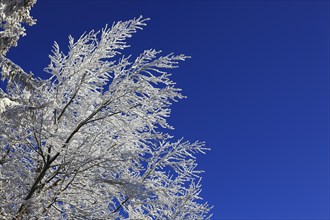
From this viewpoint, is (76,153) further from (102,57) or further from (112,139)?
(102,57)

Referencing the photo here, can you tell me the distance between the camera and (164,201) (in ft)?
21.7

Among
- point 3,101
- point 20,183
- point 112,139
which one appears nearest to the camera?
point 20,183

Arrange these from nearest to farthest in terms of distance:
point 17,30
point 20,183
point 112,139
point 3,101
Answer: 1. point 20,183
2. point 112,139
3. point 3,101
4. point 17,30

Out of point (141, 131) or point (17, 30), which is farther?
point (17, 30)

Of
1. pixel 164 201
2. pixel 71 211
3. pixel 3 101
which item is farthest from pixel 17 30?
pixel 164 201

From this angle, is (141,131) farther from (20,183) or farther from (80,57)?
(20,183)

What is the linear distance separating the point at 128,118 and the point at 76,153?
1.11 metres

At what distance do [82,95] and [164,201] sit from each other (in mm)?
2452

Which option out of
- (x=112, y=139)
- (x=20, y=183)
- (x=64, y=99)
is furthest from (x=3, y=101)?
(x=112, y=139)

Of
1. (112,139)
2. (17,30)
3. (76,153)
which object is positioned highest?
(17,30)

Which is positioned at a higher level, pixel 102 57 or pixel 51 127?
pixel 102 57

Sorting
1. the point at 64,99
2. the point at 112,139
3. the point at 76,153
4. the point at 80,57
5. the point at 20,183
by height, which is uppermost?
the point at 80,57

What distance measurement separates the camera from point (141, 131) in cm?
702

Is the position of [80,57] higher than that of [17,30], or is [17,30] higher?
[17,30]
